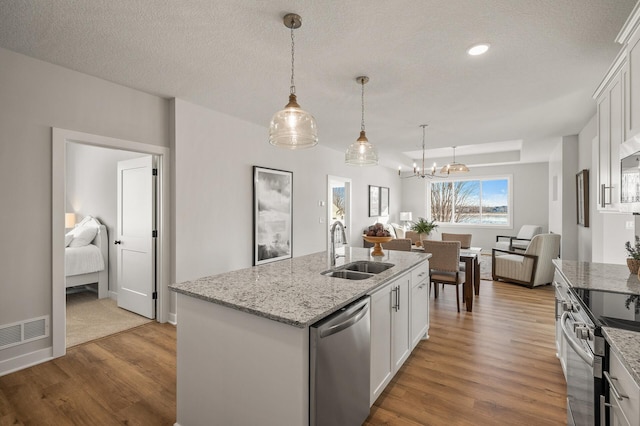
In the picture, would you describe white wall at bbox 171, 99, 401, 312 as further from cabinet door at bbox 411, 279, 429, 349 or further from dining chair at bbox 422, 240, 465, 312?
cabinet door at bbox 411, 279, 429, 349

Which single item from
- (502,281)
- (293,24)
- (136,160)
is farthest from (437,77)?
(502,281)

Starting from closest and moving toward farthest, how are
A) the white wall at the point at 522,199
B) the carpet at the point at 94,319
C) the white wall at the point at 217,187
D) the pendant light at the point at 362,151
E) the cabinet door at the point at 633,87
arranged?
the cabinet door at the point at 633,87 < the pendant light at the point at 362,151 < the carpet at the point at 94,319 < the white wall at the point at 217,187 < the white wall at the point at 522,199

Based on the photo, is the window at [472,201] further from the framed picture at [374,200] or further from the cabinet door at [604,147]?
the cabinet door at [604,147]

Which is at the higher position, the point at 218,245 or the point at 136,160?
the point at 136,160

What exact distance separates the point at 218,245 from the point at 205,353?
7.95ft

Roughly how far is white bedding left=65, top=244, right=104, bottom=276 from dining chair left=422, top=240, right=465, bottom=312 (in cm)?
469

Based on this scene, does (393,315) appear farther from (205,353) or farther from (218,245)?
(218,245)

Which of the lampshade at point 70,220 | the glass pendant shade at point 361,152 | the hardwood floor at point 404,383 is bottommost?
the hardwood floor at point 404,383

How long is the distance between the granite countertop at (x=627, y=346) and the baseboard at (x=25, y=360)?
3911mm

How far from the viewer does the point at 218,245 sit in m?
4.00

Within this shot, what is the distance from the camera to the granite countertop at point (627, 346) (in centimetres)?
101

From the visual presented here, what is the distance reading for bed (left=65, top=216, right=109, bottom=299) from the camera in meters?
4.28

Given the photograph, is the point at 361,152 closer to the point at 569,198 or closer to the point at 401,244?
the point at 401,244

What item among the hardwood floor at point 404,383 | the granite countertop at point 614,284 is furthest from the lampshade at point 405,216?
the granite countertop at point 614,284
